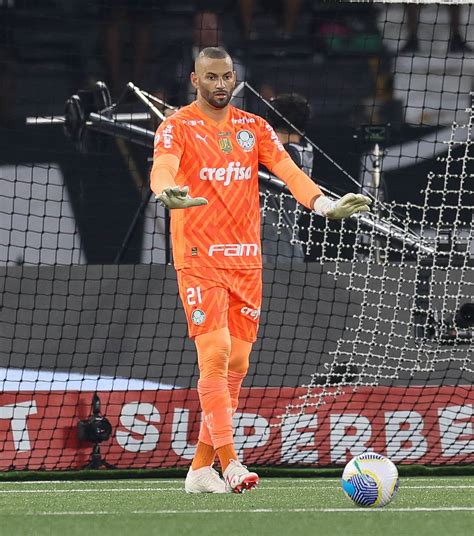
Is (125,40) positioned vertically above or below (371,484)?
above

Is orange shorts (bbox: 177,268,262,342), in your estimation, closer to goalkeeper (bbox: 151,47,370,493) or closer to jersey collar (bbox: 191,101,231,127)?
goalkeeper (bbox: 151,47,370,493)

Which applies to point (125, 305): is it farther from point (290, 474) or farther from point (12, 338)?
point (290, 474)

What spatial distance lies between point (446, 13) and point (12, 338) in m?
4.33

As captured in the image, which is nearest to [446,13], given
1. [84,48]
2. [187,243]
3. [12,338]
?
[84,48]

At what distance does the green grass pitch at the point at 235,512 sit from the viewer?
4.20 m

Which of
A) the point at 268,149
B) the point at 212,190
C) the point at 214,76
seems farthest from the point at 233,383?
the point at 214,76

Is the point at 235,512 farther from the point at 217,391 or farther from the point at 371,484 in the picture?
the point at 217,391

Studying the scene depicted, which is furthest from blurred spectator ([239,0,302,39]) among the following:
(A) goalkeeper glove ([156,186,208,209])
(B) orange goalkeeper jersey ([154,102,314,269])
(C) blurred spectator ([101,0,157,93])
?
(A) goalkeeper glove ([156,186,208,209])

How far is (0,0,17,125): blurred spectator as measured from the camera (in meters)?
9.84

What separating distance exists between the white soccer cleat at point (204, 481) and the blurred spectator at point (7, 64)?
15.6 ft

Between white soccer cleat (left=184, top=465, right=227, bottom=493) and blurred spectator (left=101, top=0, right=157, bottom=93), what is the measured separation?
4646 mm

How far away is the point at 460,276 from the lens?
9359mm

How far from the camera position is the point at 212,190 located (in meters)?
5.90

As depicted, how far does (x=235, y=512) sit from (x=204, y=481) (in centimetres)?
116
